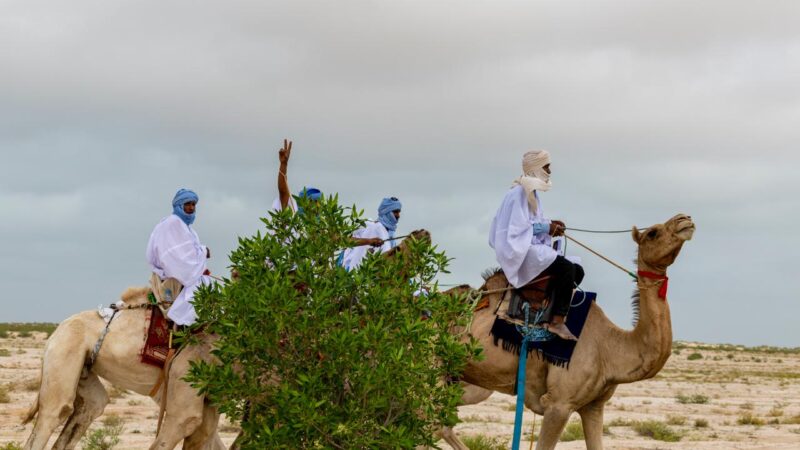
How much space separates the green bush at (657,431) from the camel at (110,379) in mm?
11169

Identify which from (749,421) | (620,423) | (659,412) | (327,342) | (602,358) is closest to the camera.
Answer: (327,342)

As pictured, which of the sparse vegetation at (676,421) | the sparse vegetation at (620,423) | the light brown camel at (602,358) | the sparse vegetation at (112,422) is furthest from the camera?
the sparse vegetation at (676,421)

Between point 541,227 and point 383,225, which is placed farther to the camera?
point 383,225

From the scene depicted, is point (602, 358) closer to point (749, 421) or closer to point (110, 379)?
point (110, 379)

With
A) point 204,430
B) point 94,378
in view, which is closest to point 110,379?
point 94,378

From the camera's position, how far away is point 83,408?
38.5 feet

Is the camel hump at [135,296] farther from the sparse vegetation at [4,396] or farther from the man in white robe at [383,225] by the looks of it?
the sparse vegetation at [4,396]

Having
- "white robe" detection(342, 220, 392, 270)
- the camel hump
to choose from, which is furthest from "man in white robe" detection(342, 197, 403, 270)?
the camel hump

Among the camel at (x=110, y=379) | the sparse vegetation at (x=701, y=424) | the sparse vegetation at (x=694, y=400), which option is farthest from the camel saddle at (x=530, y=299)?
the sparse vegetation at (x=694, y=400)

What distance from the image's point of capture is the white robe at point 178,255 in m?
11.2

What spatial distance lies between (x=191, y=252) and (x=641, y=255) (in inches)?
175

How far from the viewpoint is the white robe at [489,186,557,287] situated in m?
10.7

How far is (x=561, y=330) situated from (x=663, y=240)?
128cm

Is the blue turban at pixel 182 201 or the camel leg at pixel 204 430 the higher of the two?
the blue turban at pixel 182 201
